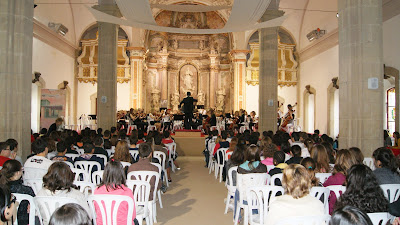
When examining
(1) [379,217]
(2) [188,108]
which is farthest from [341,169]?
(2) [188,108]

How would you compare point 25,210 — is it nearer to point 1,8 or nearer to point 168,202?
point 168,202

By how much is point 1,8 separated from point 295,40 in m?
16.9

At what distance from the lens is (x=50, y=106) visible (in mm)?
11500

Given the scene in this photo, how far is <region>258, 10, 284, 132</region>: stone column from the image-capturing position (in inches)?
457

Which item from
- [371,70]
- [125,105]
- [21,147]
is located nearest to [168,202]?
[21,147]

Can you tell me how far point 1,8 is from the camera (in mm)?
6535

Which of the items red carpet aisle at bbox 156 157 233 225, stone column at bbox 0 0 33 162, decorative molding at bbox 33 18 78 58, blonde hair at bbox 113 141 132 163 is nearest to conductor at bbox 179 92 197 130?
red carpet aisle at bbox 156 157 233 225

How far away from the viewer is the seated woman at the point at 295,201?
2816 millimetres

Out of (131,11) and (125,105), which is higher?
(131,11)

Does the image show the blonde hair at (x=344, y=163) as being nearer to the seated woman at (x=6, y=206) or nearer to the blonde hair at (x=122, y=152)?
the blonde hair at (x=122, y=152)

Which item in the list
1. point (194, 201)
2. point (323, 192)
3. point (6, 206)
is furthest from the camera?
point (194, 201)

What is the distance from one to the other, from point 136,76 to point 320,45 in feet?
32.3

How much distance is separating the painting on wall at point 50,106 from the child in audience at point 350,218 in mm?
11057

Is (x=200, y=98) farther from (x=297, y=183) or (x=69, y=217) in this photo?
(x=69, y=217)
